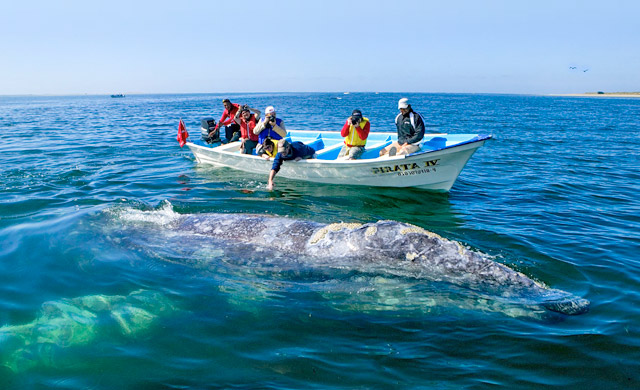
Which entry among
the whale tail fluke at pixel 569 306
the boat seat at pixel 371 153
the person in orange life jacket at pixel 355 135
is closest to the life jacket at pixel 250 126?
the person in orange life jacket at pixel 355 135

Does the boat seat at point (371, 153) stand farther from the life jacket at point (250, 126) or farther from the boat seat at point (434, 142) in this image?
the life jacket at point (250, 126)

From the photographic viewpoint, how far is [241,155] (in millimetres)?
15742

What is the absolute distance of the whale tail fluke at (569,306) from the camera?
6.10 meters

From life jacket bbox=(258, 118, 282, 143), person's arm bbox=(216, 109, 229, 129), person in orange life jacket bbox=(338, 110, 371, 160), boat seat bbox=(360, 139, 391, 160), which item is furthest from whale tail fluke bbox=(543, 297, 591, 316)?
person's arm bbox=(216, 109, 229, 129)

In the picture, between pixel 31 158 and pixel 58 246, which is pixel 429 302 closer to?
pixel 58 246

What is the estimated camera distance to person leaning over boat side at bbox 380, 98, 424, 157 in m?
12.9

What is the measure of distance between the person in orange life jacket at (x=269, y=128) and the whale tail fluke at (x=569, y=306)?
10.0 meters

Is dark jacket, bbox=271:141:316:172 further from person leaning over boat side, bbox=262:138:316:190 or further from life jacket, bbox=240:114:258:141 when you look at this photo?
life jacket, bbox=240:114:258:141

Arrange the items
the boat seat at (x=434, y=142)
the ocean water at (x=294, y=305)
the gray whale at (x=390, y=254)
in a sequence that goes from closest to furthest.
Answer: the ocean water at (x=294, y=305) → the gray whale at (x=390, y=254) → the boat seat at (x=434, y=142)

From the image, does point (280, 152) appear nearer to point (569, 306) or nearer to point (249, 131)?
point (249, 131)

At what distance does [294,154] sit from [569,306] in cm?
988

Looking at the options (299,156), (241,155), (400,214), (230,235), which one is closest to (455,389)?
(230,235)

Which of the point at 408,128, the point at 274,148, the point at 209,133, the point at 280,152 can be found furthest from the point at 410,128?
the point at 209,133

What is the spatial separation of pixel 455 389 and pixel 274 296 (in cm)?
289
